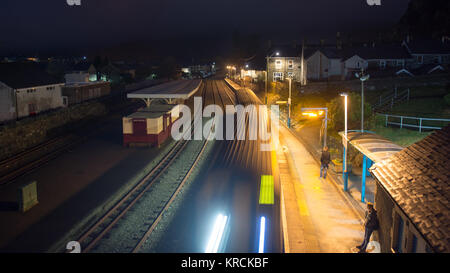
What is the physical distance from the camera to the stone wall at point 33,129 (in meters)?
25.9

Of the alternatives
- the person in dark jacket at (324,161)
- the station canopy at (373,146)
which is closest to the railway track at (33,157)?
the person in dark jacket at (324,161)

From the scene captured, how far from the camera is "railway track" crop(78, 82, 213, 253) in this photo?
12.8 metres

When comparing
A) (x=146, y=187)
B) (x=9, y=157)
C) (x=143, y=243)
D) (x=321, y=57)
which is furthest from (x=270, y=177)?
(x=321, y=57)

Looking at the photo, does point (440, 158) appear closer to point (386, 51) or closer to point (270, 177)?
point (270, 177)

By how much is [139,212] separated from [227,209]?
3.90m

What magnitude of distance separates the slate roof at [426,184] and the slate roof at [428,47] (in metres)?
61.8

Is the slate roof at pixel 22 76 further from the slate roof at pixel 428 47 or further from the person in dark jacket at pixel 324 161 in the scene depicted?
the slate roof at pixel 428 47

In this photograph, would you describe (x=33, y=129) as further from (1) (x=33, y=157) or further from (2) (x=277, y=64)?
(2) (x=277, y=64)

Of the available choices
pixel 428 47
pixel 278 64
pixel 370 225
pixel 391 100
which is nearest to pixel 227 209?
pixel 370 225

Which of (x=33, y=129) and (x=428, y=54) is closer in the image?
(x=33, y=129)

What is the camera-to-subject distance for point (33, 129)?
30.1 metres

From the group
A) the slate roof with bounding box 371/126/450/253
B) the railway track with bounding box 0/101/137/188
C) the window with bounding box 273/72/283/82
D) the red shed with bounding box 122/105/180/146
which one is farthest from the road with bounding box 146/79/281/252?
the window with bounding box 273/72/283/82

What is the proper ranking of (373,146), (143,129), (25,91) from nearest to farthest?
(373,146), (143,129), (25,91)

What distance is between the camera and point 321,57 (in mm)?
65062
